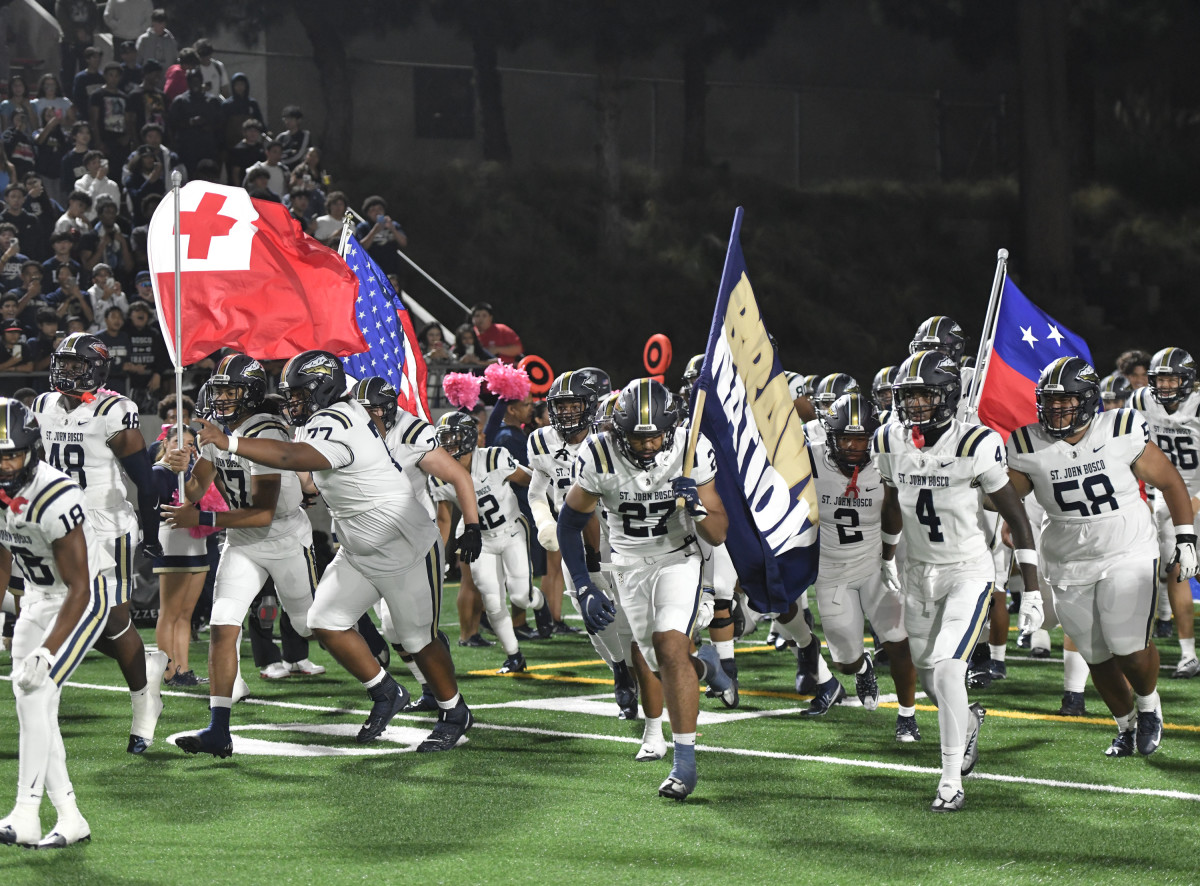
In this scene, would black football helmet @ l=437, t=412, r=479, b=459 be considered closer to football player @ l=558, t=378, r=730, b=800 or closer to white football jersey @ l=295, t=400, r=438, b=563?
white football jersey @ l=295, t=400, r=438, b=563

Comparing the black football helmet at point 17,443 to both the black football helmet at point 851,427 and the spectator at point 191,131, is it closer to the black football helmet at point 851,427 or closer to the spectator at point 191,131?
the black football helmet at point 851,427

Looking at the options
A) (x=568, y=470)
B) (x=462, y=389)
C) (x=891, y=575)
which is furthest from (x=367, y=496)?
(x=462, y=389)

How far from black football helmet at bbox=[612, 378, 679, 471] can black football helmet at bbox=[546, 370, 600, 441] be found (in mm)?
2702

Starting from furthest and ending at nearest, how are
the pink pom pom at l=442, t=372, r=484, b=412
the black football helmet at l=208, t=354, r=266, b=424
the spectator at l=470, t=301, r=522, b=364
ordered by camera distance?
the spectator at l=470, t=301, r=522, b=364, the pink pom pom at l=442, t=372, r=484, b=412, the black football helmet at l=208, t=354, r=266, b=424

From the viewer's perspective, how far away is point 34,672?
6234 mm

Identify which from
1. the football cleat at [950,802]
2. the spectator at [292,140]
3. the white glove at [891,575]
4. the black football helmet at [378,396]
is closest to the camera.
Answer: the football cleat at [950,802]

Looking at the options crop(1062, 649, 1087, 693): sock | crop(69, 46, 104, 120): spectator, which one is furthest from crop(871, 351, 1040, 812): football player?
crop(69, 46, 104, 120): spectator

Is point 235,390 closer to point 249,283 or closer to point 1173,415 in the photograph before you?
point 249,283

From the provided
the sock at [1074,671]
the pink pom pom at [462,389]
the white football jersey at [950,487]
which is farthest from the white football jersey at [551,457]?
the white football jersey at [950,487]

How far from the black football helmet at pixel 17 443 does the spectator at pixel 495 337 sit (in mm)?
13303

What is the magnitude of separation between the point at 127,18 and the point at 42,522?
56.8 feet

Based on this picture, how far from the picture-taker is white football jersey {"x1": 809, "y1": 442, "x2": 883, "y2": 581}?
9.55 meters

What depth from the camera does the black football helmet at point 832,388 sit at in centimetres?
1058

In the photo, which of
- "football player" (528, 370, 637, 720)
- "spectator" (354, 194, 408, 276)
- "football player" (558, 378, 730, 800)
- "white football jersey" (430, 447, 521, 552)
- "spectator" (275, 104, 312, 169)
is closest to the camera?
"football player" (558, 378, 730, 800)
